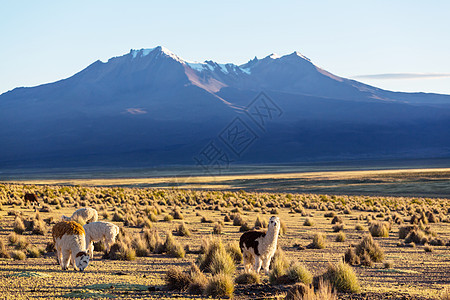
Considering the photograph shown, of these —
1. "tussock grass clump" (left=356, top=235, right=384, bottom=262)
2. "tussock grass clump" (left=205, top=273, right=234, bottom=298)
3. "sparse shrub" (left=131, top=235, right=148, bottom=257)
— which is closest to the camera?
"tussock grass clump" (left=205, top=273, right=234, bottom=298)

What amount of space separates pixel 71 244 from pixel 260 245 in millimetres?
3804

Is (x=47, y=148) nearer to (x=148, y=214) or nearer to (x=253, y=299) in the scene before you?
(x=148, y=214)

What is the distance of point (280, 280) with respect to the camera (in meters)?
10.4

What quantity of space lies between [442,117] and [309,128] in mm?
51251

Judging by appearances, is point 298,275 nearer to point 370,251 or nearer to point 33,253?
point 370,251

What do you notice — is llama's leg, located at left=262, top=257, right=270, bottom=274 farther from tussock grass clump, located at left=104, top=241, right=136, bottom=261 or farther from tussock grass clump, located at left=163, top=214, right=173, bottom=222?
tussock grass clump, located at left=163, top=214, right=173, bottom=222

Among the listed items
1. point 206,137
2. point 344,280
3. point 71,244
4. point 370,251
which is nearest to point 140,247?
point 71,244

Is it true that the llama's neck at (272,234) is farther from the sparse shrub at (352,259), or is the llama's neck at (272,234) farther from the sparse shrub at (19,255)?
the sparse shrub at (19,255)

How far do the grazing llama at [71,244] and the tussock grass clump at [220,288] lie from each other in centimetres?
298

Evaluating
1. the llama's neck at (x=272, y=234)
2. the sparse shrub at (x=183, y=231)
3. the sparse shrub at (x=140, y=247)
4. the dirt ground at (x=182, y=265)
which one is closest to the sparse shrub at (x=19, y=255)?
the dirt ground at (x=182, y=265)

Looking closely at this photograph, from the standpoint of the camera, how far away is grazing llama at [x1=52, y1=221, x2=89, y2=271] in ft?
36.0

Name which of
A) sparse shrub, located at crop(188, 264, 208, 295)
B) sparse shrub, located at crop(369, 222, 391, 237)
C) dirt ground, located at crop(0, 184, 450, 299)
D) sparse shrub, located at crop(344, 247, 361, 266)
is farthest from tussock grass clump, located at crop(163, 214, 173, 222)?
sparse shrub, located at crop(188, 264, 208, 295)

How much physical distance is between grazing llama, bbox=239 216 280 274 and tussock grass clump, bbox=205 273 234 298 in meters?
1.77

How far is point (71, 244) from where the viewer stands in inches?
433
